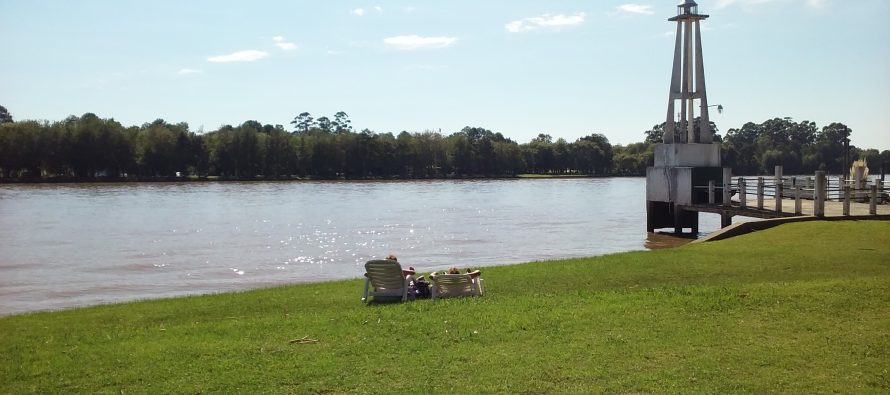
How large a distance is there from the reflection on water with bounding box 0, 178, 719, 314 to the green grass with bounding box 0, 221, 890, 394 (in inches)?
299

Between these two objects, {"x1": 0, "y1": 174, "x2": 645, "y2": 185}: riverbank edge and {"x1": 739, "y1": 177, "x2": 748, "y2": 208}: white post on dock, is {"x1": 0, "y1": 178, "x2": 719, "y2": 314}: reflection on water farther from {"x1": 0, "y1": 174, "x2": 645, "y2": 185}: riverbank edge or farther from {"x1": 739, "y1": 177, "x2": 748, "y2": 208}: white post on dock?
{"x1": 0, "y1": 174, "x2": 645, "y2": 185}: riverbank edge

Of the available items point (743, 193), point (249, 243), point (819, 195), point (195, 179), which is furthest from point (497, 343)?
point (195, 179)

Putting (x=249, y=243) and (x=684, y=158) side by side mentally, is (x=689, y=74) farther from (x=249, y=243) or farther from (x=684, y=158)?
(x=249, y=243)

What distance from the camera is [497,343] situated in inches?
356

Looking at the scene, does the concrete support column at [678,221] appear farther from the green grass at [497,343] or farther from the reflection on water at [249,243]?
the green grass at [497,343]

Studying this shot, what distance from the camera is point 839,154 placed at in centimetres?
16388

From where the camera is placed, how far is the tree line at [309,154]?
116438mm

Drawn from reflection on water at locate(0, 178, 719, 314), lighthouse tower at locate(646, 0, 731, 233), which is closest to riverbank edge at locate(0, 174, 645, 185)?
reflection on water at locate(0, 178, 719, 314)

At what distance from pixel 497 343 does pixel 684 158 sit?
25.2 metres

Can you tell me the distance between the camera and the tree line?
116 metres

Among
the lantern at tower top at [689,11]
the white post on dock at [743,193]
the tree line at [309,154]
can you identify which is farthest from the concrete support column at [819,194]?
the tree line at [309,154]

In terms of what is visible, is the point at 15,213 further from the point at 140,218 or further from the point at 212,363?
the point at 212,363

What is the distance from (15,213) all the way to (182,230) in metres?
19.6

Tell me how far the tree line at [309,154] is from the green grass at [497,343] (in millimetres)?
101689
